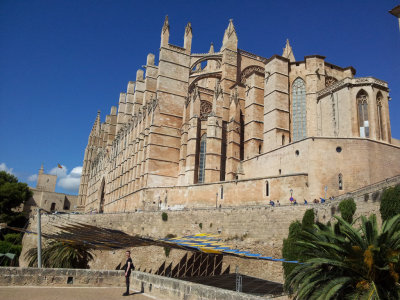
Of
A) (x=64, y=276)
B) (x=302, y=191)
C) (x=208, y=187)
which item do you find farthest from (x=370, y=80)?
(x=64, y=276)

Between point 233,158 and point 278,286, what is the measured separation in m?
14.2

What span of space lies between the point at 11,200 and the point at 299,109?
38852 millimetres

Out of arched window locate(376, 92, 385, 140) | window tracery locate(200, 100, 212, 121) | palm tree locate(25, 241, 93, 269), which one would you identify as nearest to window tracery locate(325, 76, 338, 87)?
arched window locate(376, 92, 385, 140)

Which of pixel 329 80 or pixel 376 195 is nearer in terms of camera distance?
pixel 376 195

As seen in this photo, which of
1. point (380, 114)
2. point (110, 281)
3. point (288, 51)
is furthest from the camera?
point (288, 51)

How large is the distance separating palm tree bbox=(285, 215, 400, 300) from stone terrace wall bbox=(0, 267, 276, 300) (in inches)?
119

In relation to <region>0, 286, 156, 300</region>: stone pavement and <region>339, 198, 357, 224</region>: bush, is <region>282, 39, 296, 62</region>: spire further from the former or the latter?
<region>0, 286, 156, 300</region>: stone pavement

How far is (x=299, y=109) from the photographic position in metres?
29.0

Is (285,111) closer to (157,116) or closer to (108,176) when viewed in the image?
(157,116)

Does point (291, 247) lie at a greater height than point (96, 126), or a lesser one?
lesser

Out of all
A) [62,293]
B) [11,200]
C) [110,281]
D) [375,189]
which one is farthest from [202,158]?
[11,200]

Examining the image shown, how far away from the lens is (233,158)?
2864 centimetres

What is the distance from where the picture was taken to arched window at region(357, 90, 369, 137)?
76.4ft

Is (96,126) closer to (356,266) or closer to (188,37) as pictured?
(188,37)
